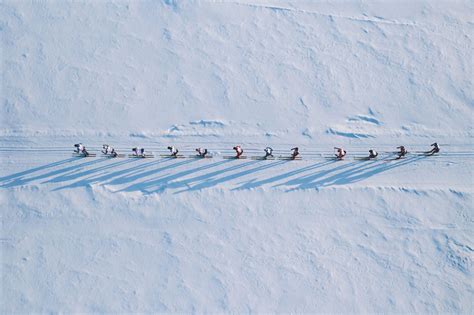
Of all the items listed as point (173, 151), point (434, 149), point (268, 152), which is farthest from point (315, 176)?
point (173, 151)

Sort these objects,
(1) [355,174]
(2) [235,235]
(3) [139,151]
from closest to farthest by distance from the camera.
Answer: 1. (2) [235,235]
2. (3) [139,151]
3. (1) [355,174]

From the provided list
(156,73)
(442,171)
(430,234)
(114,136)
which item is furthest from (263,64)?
(430,234)

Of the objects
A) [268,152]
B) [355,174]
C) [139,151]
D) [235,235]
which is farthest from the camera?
[355,174]

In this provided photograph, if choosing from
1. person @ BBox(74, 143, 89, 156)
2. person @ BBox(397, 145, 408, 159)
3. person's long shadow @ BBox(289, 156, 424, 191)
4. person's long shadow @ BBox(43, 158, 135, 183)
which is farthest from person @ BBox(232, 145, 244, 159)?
person @ BBox(397, 145, 408, 159)

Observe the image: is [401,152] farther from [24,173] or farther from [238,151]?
[24,173]

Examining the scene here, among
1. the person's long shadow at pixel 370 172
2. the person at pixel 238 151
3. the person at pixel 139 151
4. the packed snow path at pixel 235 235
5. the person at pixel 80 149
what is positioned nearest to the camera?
the packed snow path at pixel 235 235

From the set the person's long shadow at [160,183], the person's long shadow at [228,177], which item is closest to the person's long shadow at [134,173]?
the person's long shadow at [160,183]

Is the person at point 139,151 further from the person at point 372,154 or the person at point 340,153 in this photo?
the person at point 372,154

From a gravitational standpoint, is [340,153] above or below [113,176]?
above

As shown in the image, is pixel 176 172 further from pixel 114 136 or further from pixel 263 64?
pixel 263 64
